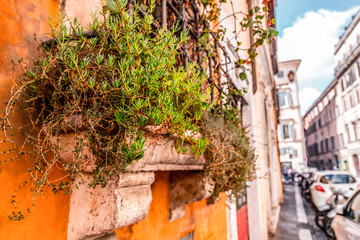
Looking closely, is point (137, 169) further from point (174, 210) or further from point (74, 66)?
point (174, 210)

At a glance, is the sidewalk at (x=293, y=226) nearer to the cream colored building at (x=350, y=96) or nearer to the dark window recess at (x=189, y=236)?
the dark window recess at (x=189, y=236)

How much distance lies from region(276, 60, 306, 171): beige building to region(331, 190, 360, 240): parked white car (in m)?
30.3

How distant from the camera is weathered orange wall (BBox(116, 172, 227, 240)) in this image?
5.71ft

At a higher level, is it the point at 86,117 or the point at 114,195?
A: the point at 86,117

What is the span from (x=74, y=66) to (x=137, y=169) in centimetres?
52

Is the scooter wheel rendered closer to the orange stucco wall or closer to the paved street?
the paved street

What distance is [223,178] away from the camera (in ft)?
7.04

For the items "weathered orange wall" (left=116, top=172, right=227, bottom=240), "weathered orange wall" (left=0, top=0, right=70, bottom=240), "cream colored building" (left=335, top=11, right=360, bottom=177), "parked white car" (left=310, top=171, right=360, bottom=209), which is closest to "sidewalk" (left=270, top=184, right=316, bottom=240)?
"parked white car" (left=310, top=171, right=360, bottom=209)

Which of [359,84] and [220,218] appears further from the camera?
[359,84]

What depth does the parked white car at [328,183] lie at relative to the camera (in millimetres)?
9145

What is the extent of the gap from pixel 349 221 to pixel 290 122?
32205mm

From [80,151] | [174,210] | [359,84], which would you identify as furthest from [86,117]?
[359,84]

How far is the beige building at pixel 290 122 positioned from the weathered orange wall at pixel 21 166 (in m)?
33.9

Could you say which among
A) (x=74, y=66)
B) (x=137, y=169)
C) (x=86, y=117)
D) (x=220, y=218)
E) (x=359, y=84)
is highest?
(x=359, y=84)
